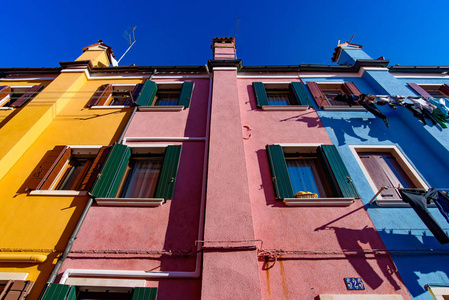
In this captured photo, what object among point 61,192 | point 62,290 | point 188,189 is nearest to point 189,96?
point 188,189

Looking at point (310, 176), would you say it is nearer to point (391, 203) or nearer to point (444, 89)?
point (391, 203)

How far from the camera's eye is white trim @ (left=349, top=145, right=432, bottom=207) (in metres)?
5.05

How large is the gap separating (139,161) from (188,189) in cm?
206

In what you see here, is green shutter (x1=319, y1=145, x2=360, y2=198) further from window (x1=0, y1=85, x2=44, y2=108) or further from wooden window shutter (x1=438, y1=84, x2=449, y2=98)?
window (x1=0, y1=85, x2=44, y2=108)

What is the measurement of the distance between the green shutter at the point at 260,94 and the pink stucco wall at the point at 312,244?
2.49m

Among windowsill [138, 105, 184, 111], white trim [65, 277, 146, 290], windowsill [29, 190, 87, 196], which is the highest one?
windowsill [138, 105, 184, 111]

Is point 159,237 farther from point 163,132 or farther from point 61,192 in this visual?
point 163,132

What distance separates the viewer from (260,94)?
8.20 meters

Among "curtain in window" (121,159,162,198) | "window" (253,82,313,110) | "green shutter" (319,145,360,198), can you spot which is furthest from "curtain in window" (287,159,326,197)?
"curtain in window" (121,159,162,198)

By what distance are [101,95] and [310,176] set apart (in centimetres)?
759

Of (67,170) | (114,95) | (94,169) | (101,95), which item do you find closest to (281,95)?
(114,95)

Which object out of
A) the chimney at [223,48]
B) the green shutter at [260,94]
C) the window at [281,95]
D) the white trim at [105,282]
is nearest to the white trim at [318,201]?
the white trim at [105,282]

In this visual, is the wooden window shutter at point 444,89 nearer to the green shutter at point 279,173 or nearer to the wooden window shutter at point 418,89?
the wooden window shutter at point 418,89

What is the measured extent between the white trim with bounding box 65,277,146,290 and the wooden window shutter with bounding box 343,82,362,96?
8731 millimetres
